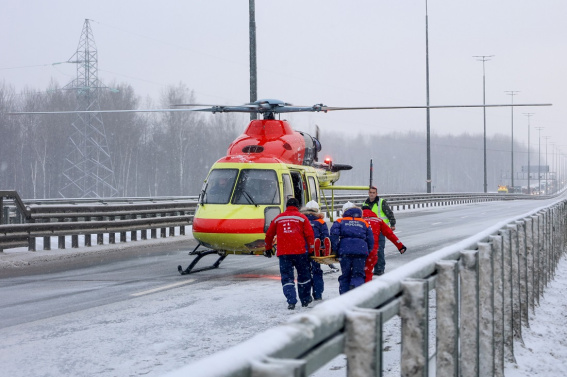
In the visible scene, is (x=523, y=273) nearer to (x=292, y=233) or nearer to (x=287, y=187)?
(x=292, y=233)

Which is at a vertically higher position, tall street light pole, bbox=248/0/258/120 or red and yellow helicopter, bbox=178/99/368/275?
tall street light pole, bbox=248/0/258/120

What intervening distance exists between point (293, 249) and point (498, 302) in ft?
14.2

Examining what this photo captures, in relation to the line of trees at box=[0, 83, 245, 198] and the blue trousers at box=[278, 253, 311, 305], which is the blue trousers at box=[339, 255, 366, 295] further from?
the line of trees at box=[0, 83, 245, 198]

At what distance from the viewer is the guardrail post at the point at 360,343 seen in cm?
260

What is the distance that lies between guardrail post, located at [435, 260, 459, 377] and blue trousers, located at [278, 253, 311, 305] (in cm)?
564

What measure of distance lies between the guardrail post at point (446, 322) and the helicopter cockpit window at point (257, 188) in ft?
A: 32.1

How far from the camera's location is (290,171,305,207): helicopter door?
15.1m

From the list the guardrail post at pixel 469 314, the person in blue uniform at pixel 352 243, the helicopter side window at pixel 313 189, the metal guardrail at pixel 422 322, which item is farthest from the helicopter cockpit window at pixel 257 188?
the guardrail post at pixel 469 314

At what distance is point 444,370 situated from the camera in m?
4.09

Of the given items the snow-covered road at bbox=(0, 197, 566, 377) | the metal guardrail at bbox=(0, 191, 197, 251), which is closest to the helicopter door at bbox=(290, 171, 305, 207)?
the snow-covered road at bbox=(0, 197, 566, 377)

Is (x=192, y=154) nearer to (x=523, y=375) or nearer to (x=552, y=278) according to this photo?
(x=552, y=278)

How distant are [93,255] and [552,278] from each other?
1026 centimetres

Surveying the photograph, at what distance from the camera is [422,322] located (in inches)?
133

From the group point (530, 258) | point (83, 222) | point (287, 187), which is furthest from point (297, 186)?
point (530, 258)
